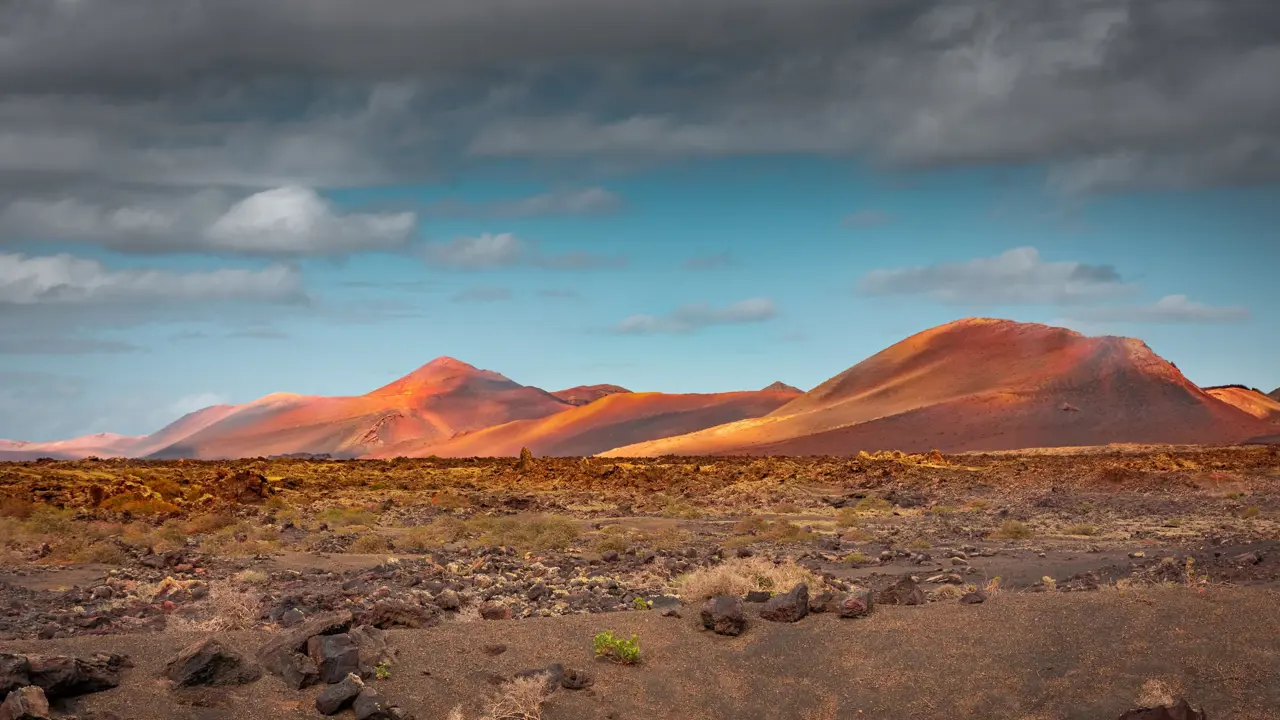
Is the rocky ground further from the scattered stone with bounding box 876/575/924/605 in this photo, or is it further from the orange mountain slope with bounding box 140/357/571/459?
the orange mountain slope with bounding box 140/357/571/459

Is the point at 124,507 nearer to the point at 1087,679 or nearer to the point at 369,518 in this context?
the point at 369,518

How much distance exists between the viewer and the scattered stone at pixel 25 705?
294 inches

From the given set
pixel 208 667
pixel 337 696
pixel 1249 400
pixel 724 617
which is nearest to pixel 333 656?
pixel 337 696

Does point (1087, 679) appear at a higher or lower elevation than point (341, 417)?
lower

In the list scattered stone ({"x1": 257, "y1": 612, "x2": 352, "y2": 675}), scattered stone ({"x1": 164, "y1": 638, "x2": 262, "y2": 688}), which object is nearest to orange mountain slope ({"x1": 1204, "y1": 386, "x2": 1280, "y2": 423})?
scattered stone ({"x1": 257, "y1": 612, "x2": 352, "y2": 675})

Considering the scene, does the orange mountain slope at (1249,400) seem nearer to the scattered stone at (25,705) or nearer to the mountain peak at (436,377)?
the mountain peak at (436,377)

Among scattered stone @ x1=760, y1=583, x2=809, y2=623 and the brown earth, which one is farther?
scattered stone @ x1=760, y1=583, x2=809, y2=623

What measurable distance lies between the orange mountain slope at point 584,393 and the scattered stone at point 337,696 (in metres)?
170

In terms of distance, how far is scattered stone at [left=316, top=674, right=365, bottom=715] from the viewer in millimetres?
8656

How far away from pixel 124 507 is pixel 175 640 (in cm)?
2603

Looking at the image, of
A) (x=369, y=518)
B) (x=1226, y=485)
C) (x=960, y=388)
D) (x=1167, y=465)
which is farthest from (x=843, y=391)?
(x=369, y=518)

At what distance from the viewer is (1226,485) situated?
1603 inches

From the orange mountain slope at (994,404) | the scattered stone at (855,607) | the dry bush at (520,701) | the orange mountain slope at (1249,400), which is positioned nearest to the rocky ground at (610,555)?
the scattered stone at (855,607)

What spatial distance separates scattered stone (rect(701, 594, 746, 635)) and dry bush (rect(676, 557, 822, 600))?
3.83ft
